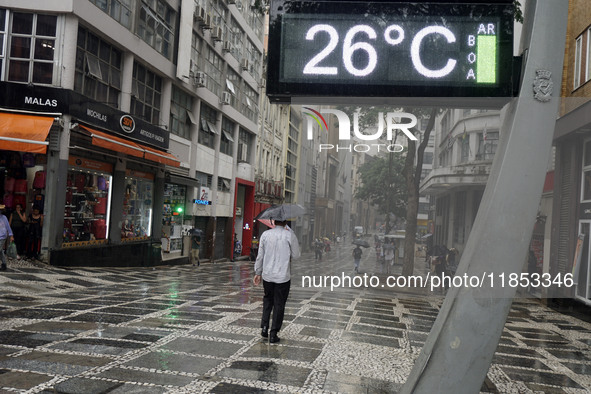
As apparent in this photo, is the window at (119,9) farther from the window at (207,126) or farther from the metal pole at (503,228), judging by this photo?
the metal pole at (503,228)

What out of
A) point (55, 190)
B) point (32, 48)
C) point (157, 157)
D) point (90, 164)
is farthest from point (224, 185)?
point (32, 48)

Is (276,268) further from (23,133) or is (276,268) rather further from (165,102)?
(165,102)

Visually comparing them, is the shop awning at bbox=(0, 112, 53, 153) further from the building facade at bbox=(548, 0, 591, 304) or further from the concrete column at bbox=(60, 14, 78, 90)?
the building facade at bbox=(548, 0, 591, 304)

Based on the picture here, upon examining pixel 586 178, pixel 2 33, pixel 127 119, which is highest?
pixel 2 33

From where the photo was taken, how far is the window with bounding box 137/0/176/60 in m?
19.6

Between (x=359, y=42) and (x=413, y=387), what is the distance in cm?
219

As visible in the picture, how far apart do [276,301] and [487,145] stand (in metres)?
3.40

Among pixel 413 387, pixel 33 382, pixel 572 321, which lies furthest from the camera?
pixel 572 321

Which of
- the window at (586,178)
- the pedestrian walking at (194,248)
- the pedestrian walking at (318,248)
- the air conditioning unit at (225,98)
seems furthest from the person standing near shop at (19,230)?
the air conditioning unit at (225,98)

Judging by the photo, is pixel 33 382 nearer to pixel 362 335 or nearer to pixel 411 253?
pixel 411 253

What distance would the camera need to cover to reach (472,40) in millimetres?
3371

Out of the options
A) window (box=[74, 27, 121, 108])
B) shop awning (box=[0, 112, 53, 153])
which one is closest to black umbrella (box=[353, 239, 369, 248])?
shop awning (box=[0, 112, 53, 153])

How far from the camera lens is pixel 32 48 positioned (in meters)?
14.7

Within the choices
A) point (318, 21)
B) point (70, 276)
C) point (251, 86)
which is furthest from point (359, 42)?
point (251, 86)
